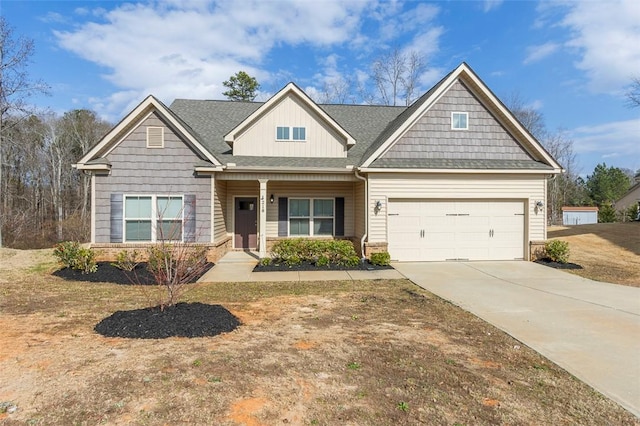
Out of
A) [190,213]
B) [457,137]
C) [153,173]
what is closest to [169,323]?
[190,213]

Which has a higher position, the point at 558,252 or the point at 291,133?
the point at 291,133

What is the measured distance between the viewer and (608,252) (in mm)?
14172

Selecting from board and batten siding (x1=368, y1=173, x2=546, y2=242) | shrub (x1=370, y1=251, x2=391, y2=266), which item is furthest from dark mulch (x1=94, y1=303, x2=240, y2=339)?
board and batten siding (x1=368, y1=173, x2=546, y2=242)

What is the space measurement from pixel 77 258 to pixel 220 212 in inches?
187

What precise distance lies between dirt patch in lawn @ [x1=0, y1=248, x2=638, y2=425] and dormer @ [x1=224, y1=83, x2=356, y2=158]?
8254mm

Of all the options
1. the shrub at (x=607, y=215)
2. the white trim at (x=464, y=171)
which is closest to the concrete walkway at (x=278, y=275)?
the white trim at (x=464, y=171)

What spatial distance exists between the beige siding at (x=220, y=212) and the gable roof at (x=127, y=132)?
4.97ft

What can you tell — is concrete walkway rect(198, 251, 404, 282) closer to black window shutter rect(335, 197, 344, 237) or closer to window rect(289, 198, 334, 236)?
window rect(289, 198, 334, 236)

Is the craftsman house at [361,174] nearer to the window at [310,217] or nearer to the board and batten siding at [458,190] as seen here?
the board and batten siding at [458,190]

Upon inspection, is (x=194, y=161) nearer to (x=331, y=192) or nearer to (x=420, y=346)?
(x=331, y=192)

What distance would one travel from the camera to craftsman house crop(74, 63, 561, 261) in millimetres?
12016

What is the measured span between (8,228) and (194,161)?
1549 cm

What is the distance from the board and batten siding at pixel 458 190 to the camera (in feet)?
40.4

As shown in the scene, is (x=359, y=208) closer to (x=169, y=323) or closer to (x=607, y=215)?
(x=169, y=323)
